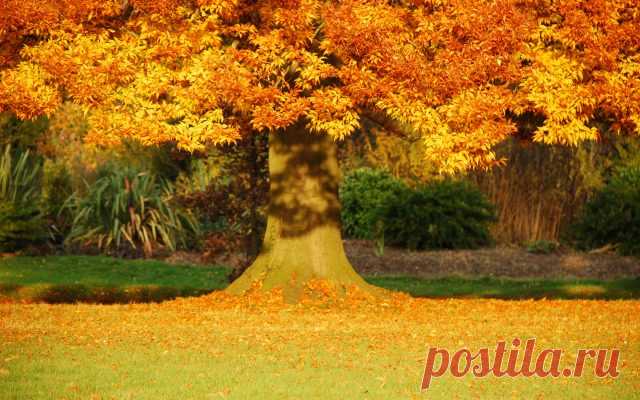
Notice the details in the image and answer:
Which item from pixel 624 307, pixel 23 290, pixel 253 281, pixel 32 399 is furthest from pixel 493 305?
pixel 32 399

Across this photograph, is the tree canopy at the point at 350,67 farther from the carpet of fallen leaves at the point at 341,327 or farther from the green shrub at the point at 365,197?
the green shrub at the point at 365,197

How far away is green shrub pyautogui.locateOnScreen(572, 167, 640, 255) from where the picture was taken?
75.9 feet

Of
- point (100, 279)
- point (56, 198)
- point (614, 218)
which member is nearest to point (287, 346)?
point (100, 279)

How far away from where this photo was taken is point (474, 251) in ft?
75.0

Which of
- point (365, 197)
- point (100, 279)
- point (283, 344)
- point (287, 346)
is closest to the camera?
point (287, 346)

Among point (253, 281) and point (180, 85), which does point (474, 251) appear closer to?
point (253, 281)

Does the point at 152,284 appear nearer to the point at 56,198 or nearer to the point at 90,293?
the point at 90,293

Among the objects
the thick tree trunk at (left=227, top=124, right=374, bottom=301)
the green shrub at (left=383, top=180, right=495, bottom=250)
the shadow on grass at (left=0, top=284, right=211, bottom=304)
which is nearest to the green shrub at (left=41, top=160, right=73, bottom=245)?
the shadow on grass at (left=0, top=284, right=211, bottom=304)

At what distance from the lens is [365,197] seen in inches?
958

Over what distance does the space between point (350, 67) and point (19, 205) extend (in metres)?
11.7

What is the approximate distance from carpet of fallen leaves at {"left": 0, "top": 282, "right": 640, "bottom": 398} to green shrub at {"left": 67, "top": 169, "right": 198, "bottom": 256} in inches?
273

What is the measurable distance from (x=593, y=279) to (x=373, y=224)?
4.55m

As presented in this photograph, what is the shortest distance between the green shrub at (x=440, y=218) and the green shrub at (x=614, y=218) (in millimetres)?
1828

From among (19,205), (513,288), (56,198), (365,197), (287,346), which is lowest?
(287,346)
